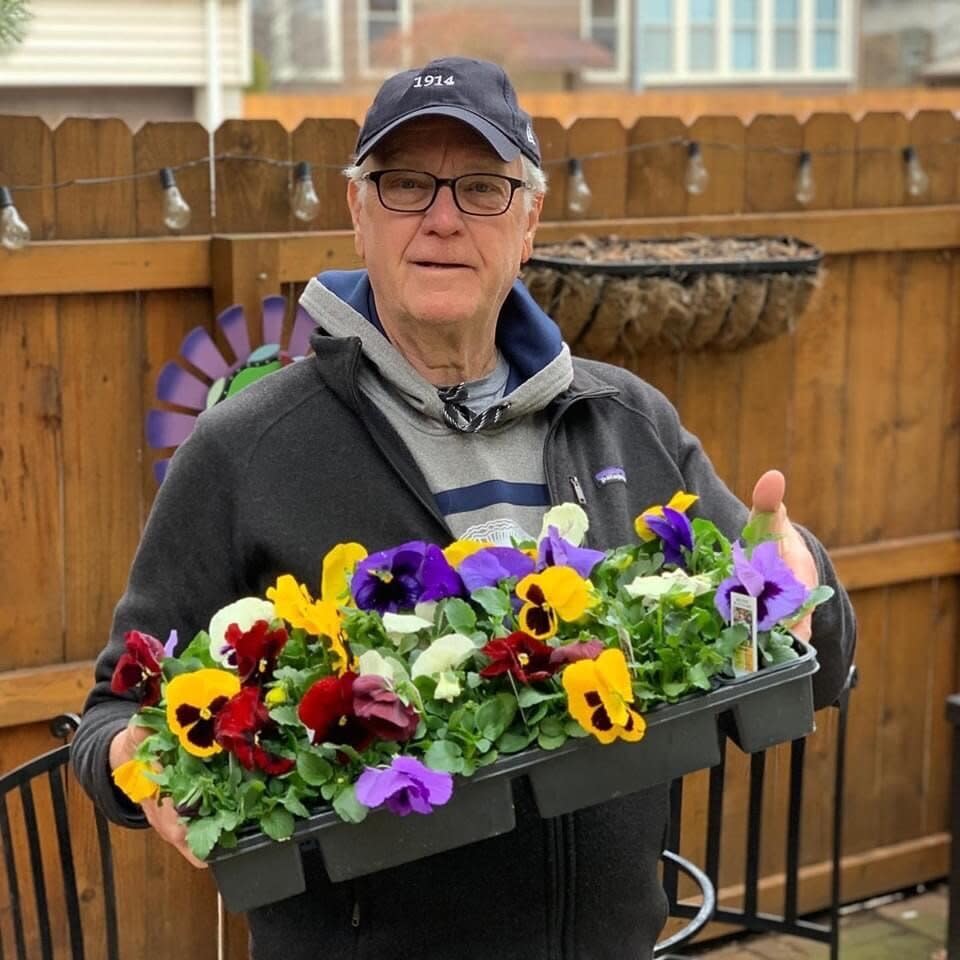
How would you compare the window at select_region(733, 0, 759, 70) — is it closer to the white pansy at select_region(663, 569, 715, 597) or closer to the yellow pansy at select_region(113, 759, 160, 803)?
the white pansy at select_region(663, 569, 715, 597)

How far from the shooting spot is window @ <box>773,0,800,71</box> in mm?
23172

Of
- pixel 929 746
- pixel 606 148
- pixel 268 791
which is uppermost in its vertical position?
pixel 606 148

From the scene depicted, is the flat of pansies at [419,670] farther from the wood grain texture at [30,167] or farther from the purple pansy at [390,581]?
the wood grain texture at [30,167]

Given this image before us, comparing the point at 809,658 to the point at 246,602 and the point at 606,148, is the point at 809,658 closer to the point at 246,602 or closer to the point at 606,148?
the point at 246,602

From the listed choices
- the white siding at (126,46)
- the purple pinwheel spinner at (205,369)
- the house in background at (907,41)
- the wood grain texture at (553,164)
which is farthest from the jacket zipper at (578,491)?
the house in background at (907,41)

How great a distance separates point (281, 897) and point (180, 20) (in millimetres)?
11496

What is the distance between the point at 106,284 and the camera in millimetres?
3270

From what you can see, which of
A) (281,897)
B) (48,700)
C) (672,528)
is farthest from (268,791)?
(48,700)

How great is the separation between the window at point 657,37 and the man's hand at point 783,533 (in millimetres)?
21568

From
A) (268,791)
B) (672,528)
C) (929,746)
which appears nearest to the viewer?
(268,791)

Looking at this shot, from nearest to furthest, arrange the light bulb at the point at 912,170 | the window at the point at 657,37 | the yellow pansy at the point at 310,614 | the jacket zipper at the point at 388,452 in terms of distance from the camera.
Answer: the yellow pansy at the point at 310,614, the jacket zipper at the point at 388,452, the light bulb at the point at 912,170, the window at the point at 657,37

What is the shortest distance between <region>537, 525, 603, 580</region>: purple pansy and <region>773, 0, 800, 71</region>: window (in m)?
22.7

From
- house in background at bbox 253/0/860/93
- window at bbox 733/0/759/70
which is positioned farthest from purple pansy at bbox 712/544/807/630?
window at bbox 733/0/759/70

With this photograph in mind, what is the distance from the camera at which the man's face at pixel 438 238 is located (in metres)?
2.00
